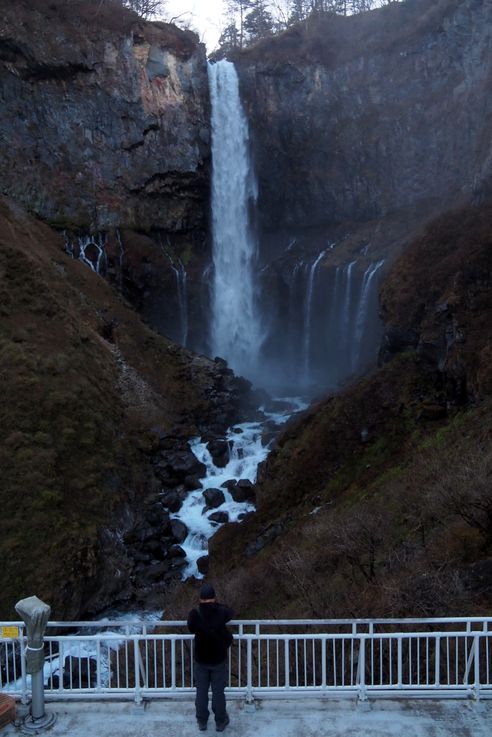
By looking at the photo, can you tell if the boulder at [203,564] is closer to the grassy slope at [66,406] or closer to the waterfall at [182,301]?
the grassy slope at [66,406]

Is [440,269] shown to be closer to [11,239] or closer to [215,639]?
[11,239]

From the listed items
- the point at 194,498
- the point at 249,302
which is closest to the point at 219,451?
the point at 194,498

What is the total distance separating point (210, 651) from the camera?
706 centimetres


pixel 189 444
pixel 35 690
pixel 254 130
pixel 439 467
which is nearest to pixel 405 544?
pixel 439 467

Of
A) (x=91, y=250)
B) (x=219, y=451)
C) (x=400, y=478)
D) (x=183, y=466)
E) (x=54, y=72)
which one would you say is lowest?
(x=400, y=478)

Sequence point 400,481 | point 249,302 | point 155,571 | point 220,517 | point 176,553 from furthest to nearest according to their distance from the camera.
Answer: point 249,302, point 220,517, point 176,553, point 155,571, point 400,481

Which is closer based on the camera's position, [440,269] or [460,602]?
[460,602]

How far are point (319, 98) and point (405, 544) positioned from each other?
41.3 meters

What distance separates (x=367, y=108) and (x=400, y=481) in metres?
→ 36.1

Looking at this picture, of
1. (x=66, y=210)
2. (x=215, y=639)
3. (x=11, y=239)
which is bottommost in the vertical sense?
(x=215, y=639)

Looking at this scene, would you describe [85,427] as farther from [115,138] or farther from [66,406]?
[115,138]

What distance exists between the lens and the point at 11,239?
106 feet

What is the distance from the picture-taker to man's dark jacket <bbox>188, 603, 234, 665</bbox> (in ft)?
22.9

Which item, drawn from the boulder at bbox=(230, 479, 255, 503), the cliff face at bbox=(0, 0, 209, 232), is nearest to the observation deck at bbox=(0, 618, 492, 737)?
the boulder at bbox=(230, 479, 255, 503)
